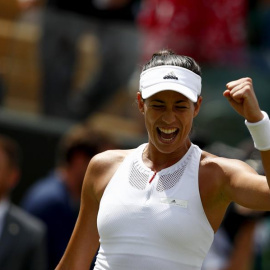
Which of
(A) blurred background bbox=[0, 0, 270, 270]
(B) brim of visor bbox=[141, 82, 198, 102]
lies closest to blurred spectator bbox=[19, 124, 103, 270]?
(A) blurred background bbox=[0, 0, 270, 270]

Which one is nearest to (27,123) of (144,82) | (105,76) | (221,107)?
(105,76)

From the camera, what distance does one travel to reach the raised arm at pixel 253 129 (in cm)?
398

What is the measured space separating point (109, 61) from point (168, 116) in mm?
5002

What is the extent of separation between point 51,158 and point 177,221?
217 inches

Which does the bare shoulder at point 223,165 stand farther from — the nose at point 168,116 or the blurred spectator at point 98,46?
the blurred spectator at point 98,46

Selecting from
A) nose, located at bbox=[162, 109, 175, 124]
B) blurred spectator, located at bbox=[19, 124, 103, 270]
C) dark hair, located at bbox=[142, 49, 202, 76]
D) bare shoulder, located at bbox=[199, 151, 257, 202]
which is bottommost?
bare shoulder, located at bbox=[199, 151, 257, 202]

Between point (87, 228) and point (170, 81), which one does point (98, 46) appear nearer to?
point (87, 228)

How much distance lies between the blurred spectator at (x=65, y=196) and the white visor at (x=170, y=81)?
10.8 feet

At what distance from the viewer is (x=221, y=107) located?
9.19 m

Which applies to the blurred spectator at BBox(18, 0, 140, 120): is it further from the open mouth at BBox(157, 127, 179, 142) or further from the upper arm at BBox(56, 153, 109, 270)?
the open mouth at BBox(157, 127, 179, 142)

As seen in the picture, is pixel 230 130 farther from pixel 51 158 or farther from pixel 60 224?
pixel 60 224

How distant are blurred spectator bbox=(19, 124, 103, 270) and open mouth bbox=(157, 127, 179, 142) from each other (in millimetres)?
3296

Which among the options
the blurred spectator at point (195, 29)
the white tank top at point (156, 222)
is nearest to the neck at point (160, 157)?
the white tank top at point (156, 222)

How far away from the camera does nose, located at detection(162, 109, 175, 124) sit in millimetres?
4234
